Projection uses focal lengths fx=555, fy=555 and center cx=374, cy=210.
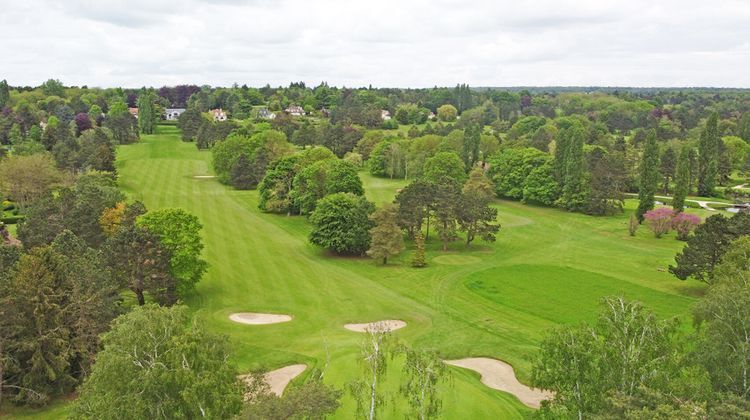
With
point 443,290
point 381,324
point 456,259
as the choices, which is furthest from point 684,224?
point 381,324

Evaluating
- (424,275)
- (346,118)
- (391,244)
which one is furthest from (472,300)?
(346,118)

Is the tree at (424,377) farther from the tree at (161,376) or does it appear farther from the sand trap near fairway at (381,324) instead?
the sand trap near fairway at (381,324)

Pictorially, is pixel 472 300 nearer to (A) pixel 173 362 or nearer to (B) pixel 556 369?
(B) pixel 556 369

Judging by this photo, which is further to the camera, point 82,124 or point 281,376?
point 82,124

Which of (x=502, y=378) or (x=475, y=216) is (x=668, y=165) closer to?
(x=475, y=216)

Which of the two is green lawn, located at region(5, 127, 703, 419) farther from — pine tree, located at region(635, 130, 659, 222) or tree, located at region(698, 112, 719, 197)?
tree, located at region(698, 112, 719, 197)

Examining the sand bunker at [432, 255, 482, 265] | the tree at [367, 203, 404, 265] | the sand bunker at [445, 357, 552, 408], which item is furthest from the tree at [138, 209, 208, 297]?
the sand bunker at [432, 255, 482, 265]

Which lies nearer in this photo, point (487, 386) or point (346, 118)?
point (487, 386)

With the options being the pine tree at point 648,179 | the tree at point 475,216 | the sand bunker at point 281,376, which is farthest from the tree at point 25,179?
the pine tree at point 648,179
